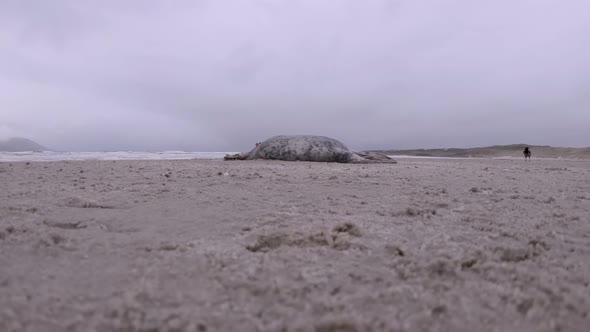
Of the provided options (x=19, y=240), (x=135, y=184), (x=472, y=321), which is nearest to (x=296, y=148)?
(x=135, y=184)

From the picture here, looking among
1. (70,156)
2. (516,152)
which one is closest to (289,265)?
(70,156)

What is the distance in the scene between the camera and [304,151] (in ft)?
37.3

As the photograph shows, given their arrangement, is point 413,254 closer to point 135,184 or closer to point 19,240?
point 19,240

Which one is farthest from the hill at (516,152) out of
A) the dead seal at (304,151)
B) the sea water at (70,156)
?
the sea water at (70,156)

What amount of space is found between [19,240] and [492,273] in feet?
8.37

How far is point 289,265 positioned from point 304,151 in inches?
377

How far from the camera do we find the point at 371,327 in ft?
4.22

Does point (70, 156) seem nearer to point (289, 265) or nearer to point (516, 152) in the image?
point (289, 265)

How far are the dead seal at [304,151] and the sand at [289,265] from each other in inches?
305

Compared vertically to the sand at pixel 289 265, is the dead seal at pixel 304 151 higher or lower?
higher

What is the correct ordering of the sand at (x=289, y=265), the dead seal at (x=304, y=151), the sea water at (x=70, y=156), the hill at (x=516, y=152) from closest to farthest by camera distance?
the sand at (x=289, y=265)
the dead seal at (x=304, y=151)
the sea water at (x=70, y=156)
the hill at (x=516, y=152)

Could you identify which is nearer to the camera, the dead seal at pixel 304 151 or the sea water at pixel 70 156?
the dead seal at pixel 304 151

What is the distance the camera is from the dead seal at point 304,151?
11.2m

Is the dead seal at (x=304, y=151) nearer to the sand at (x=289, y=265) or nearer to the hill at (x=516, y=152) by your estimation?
the sand at (x=289, y=265)
